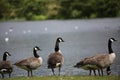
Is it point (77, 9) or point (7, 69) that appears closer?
point (7, 69)

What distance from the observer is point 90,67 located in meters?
20.6

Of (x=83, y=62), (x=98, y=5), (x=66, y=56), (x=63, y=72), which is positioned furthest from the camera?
(x=98, y=5)

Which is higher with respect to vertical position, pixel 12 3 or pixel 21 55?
Result: pixel 12 3

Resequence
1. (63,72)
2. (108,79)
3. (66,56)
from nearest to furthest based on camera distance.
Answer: (108,79), (63,72), (66,56)

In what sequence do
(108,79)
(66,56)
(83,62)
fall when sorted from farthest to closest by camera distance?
(66,56)
(83,62)
(108,79)

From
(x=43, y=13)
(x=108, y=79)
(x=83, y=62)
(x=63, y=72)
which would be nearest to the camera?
(x=108, y=79)

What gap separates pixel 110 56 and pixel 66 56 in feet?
44.9

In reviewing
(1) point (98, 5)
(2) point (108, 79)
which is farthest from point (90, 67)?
(1) point (98, 5)

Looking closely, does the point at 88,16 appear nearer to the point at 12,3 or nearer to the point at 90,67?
the point at 12,3

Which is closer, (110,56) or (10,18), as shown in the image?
(110,56)

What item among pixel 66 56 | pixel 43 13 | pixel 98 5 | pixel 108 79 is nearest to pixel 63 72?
pixel 108 79

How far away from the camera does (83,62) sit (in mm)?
20625

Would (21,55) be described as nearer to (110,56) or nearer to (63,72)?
(63,72)

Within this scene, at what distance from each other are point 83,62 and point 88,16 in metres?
107
